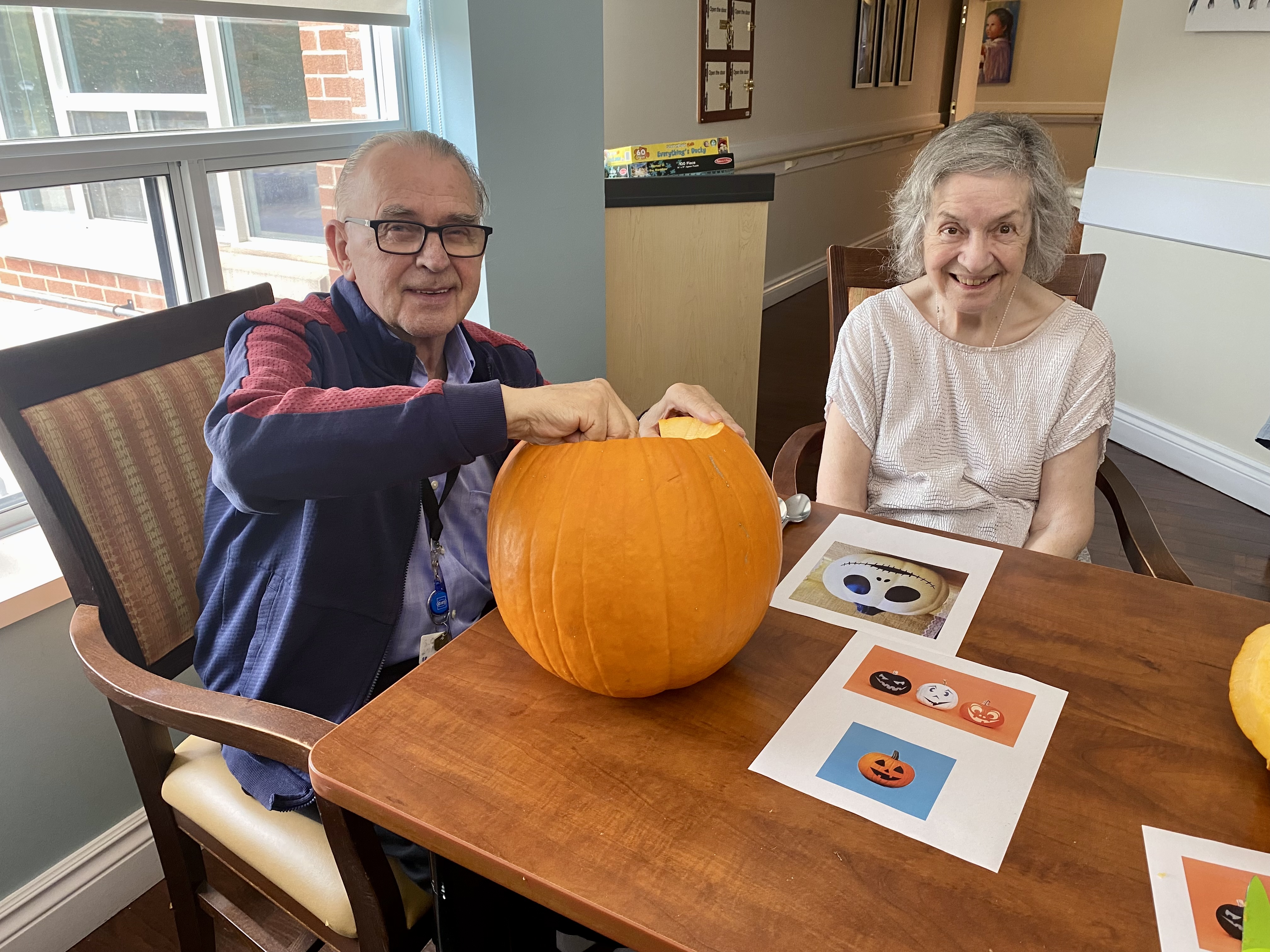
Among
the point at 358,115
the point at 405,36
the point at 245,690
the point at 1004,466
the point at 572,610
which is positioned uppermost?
the point at 405,36

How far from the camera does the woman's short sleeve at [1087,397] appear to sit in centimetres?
143

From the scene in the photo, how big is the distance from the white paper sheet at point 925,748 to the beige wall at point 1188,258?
2.99 meters

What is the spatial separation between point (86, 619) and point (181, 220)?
857 millimetres

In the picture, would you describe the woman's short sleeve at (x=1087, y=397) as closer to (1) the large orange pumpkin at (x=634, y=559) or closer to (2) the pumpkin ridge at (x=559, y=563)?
(1) the large orange pumpkin at (x=634, y=559)

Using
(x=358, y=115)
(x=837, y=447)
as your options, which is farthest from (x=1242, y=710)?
(x=358, y=115)

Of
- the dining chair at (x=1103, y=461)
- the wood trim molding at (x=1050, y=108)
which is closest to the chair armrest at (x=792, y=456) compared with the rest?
the dining chair at (x=1103, y=461)

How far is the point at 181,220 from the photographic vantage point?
1.62 metres

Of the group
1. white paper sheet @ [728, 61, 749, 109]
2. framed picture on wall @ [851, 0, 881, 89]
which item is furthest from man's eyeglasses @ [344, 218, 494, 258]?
framed picture on wall @ [851, 0, 881, 89]

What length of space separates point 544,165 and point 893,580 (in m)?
1.52

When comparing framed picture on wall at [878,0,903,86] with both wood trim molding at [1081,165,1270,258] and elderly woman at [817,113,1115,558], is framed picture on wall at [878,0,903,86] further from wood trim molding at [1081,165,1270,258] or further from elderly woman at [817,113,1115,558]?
elderly woman at [817,113,1115,558]

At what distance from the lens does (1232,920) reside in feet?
2.07

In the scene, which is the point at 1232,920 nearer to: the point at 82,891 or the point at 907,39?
the point at 82,891

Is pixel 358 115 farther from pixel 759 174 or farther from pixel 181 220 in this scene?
pixel 759 174

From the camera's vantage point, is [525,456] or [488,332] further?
[488,332]
